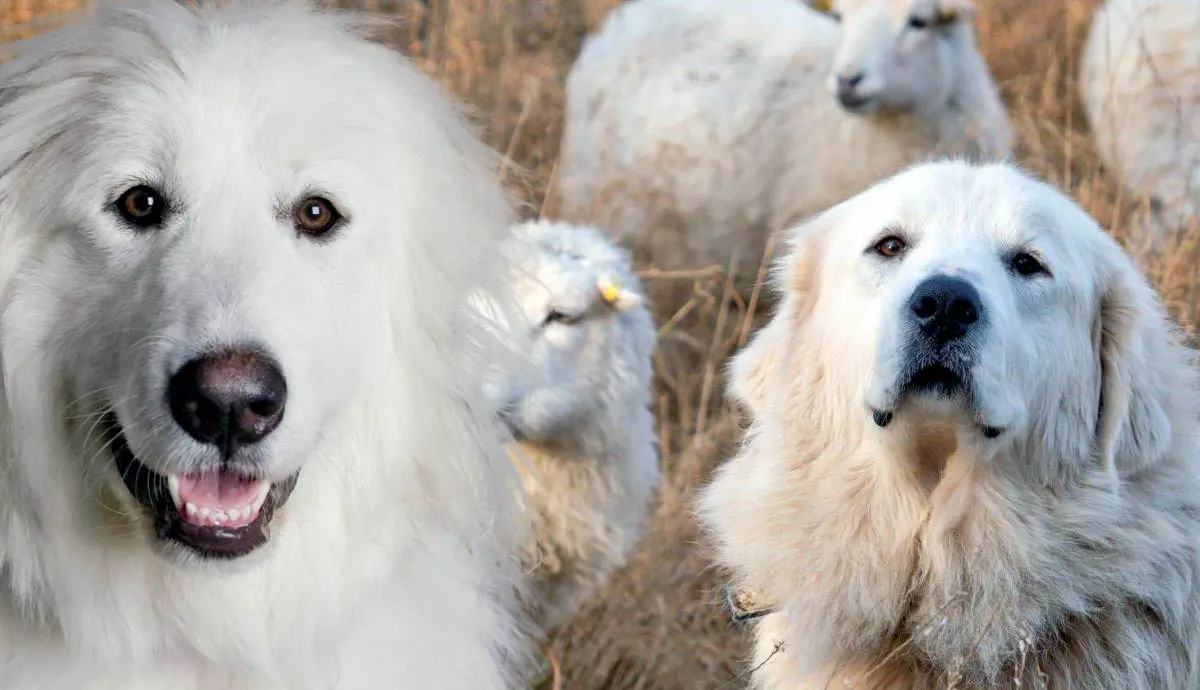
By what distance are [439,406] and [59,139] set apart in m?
0.88

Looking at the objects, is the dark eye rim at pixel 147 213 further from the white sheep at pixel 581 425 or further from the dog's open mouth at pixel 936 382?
the white sheep at pixel 581 425

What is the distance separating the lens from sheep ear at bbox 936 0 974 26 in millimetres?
7176

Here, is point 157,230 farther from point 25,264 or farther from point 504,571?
point 504,571

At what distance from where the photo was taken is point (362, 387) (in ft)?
8.71

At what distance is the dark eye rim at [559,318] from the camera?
5.29 m

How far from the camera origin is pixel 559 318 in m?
5.32

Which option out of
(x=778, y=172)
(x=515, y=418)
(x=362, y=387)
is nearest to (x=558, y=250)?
(x=515, y=418)

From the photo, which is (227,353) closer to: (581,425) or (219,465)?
(219,465)

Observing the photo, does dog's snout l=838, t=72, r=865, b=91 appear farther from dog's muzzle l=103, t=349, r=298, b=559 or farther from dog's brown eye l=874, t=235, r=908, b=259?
dog's muzzle l=103, t=349, r=298, b=559

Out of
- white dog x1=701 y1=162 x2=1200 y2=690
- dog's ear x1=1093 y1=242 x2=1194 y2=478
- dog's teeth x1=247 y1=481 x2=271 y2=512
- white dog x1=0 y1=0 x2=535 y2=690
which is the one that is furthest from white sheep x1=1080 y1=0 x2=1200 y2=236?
dog's teeth x1=247 y1=481 x2=271 y2=512

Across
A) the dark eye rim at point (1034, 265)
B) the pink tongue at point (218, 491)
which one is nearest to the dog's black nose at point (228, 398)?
the pink tongue at point (218, 491)

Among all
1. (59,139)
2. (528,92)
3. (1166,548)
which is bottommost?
(528,92)

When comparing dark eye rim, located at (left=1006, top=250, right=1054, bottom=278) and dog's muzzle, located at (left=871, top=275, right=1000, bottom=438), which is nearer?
dog's muzzle, located at (left=871, top=275, right=1000, bottom=438)

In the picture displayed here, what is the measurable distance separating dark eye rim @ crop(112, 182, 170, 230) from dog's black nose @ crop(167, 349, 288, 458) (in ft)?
1.09
